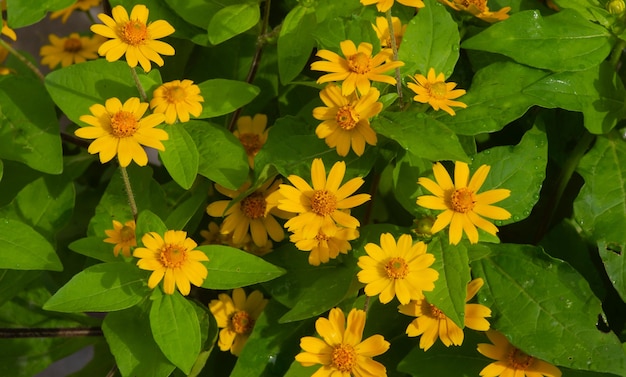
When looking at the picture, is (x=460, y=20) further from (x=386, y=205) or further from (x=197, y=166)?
(x=197, y=166)

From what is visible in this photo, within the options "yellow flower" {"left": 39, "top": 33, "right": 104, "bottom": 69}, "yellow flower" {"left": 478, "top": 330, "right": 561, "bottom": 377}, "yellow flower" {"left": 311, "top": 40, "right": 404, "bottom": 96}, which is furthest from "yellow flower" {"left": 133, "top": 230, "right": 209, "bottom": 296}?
"yellow flower" {"left": 39, "top": 33, "right": 104, "bottom": 69}

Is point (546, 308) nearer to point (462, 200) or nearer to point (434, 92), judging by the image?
point (462, 200)

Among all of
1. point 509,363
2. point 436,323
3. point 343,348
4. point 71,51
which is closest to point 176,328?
point 343,348

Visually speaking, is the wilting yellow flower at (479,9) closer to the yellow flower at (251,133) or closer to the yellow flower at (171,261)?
the yellow flower at (251,133)

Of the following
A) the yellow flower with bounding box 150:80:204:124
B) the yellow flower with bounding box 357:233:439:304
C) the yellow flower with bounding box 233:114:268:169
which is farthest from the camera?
the yellow flower with bounding box 233:114:268:169

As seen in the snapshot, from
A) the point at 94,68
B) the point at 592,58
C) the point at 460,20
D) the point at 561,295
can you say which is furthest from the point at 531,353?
the point at 94,68

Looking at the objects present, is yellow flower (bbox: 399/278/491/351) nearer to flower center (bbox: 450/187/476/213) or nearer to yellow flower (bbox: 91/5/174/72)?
flower center (bbox: 450/187/476/213)
